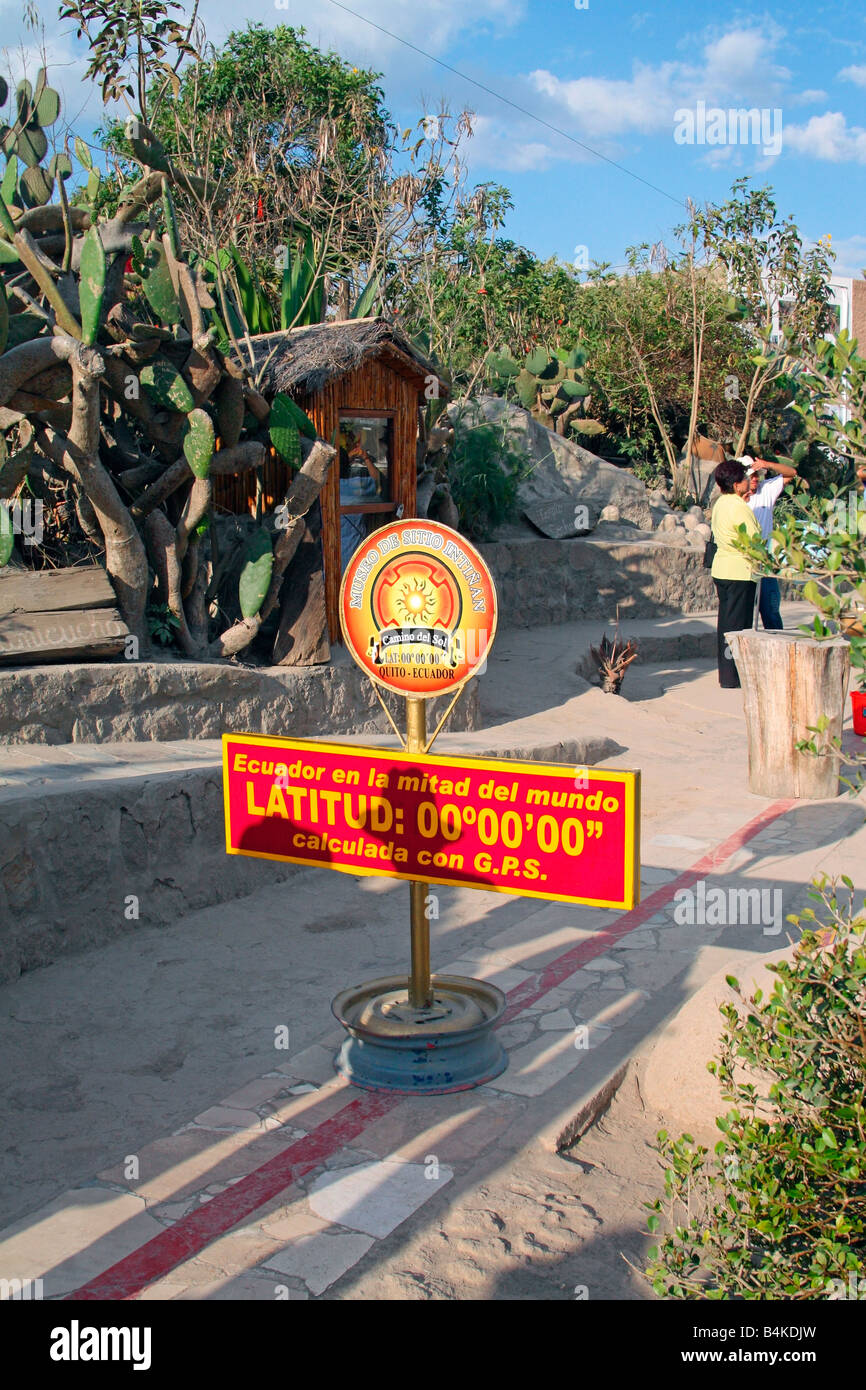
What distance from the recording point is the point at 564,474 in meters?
17.2

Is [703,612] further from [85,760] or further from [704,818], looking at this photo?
[85,760]

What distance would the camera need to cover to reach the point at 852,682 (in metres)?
9.30

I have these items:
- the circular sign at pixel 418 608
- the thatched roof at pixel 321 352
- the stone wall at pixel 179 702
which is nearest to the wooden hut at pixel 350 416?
the thatched roof at pixel 321 352

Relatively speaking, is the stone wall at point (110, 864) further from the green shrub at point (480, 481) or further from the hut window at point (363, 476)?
the green shrub at point (480, 481)

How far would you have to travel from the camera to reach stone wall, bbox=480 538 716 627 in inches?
548

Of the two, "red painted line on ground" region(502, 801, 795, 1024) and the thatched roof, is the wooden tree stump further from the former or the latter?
the thatched roof

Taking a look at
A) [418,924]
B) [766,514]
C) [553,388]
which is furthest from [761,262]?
[418,924]

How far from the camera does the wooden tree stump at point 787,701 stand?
7480mm

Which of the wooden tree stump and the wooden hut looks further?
the wooden hut

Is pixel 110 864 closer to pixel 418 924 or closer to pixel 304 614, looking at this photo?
pixel 418 924

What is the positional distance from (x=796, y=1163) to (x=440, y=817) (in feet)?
5.51

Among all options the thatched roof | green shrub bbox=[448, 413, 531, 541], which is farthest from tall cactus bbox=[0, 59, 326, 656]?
green shrub bbox=[448, 413, 531, 541]

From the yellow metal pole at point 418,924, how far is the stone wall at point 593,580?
9496mm

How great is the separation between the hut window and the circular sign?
18.7ft
